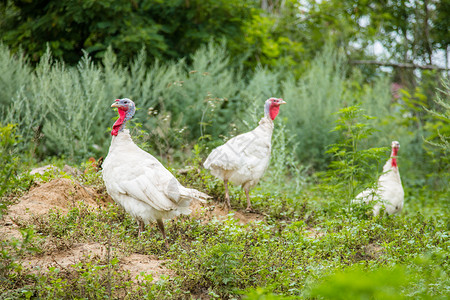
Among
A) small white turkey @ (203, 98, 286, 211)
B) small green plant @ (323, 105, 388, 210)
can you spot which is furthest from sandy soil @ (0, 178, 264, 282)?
small green plant @ (323, 105, 388, 210)

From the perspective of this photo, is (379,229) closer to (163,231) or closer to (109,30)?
(163,231)

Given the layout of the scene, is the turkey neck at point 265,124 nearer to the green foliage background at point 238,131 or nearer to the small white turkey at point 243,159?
the small white turkey at point 243,159

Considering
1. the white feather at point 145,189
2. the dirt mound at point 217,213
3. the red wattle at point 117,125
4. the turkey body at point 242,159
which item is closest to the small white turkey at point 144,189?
the white feather at point 145,189

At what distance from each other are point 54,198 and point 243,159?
2302mm

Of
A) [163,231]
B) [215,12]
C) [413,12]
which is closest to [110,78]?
[215,12]

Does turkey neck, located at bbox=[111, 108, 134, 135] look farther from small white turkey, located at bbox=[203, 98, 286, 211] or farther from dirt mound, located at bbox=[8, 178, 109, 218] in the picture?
small white turkey, located at bbox=[203, 98, 286, 211]

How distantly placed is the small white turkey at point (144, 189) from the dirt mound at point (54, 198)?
820mm

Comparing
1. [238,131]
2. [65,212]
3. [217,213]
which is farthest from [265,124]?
[65,212]

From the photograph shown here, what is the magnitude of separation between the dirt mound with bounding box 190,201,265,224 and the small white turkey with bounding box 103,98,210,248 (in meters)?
0.77

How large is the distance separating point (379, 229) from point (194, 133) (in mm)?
4973

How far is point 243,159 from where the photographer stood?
5988 millimetres

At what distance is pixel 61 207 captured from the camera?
525 cm

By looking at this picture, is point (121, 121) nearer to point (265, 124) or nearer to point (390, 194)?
point (265, 124)

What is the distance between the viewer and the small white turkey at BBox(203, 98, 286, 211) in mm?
5922
